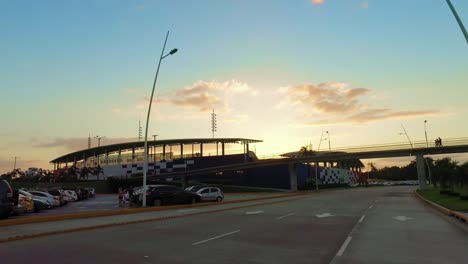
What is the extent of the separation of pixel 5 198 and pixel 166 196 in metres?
16.6

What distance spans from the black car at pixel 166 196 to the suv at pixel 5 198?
49.4ft

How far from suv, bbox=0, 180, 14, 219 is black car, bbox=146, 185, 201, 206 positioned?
15.1 m

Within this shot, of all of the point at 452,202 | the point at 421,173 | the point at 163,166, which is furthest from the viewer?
the point at 163,166

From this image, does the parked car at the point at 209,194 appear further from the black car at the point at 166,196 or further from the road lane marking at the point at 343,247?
the road lane marking at the point at 343,247

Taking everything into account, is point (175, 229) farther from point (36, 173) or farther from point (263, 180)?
point (36, 173)

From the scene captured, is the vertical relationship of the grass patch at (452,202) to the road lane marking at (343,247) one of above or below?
below

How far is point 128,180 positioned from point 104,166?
2796 centimetres

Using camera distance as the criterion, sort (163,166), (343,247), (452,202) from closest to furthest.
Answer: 1. (343,247)
2. (452,202)
3. (163,166)

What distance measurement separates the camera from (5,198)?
18906mm

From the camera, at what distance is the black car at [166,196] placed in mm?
34094

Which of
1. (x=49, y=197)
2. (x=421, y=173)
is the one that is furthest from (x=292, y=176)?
(x=49, y=197)

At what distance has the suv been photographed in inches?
736

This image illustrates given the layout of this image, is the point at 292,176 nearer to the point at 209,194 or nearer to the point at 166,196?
the point at 209,194

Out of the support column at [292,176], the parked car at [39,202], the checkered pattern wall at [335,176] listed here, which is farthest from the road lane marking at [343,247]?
the checkered pattern wall at [335,176]
